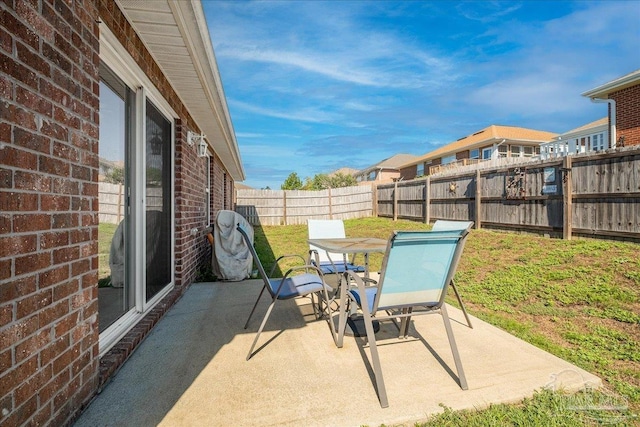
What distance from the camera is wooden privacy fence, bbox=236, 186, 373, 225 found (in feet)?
50.8

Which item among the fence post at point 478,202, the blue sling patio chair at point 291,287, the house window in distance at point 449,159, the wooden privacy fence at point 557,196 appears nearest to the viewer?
the blue sling patio chair at point 291,287

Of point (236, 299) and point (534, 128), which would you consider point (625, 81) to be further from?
point (534, 128)

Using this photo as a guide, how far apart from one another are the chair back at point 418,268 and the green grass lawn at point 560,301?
749mm

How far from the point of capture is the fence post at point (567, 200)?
6.45m

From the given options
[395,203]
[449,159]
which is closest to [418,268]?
[395,203]

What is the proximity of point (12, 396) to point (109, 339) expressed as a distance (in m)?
1.31

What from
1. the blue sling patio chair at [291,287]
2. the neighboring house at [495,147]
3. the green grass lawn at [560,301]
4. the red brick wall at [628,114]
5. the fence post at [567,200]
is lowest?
the green grass lawn at [560,301]

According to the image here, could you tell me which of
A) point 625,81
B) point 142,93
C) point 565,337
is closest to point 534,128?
point 625,81

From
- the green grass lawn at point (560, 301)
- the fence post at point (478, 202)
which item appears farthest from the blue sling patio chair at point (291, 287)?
the fence post at point (478, 202)

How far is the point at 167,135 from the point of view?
4.07 metres

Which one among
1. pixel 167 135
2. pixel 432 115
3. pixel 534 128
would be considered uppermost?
pixel 432 115

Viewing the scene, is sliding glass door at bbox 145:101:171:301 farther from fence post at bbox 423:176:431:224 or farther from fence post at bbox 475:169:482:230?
fence post at bbox 423:176:431:224

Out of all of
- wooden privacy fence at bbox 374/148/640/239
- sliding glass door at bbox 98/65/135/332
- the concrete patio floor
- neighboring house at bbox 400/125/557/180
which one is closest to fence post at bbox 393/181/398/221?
wooden privacy fence at bbox 374/148/640/239

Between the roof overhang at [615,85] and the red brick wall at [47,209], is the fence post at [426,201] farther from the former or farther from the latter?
the red brick wall at [47,209]
